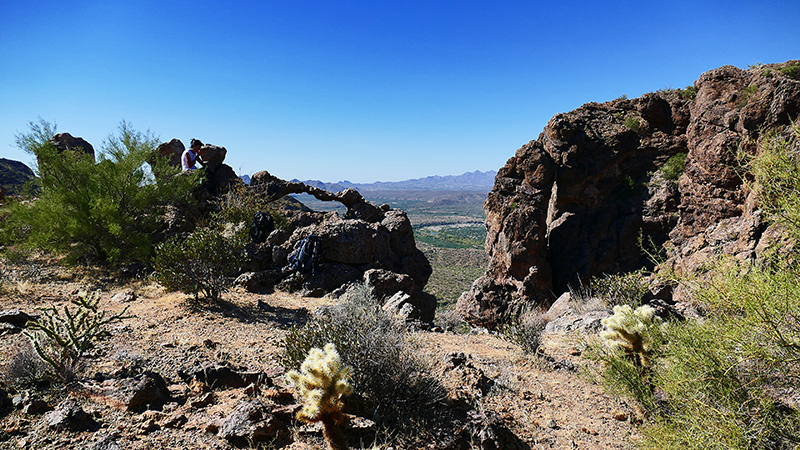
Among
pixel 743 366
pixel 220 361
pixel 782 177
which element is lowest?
pixel 220 361

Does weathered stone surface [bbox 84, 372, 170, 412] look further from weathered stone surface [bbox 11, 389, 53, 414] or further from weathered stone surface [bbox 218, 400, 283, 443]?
weathered stone surface [bbox 218, 400, 283, 443]

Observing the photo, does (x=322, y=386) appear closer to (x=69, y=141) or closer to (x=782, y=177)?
(x=782, y=177)

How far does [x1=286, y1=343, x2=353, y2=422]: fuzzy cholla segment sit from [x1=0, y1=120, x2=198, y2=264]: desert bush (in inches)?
306

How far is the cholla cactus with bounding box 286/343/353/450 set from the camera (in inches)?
121

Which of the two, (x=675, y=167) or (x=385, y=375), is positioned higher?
(x=675, y=167)

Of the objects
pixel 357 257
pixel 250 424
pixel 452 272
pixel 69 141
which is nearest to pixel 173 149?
pixel 69 141

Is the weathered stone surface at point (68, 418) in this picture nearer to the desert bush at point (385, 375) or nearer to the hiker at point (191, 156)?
the desert bush at point (385, 375)

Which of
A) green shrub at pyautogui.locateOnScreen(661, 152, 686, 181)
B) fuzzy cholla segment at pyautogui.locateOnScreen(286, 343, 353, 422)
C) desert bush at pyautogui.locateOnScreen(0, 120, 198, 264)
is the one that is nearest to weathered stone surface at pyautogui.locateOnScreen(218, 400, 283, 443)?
fuzzy cholla segment at pyautogui.locateOnScreen(286, 343, 353, 422)

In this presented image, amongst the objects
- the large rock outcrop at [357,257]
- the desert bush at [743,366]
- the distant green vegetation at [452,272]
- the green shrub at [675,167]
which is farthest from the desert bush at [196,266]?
the distant green vegetation at [452,272]

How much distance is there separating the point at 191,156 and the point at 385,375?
39.8 ft

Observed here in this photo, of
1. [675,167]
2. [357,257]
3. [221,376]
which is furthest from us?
[675,167]

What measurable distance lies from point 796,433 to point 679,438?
0.69 metres

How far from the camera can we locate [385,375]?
12.7ft

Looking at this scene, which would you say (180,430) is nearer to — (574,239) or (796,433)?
(796,433)
